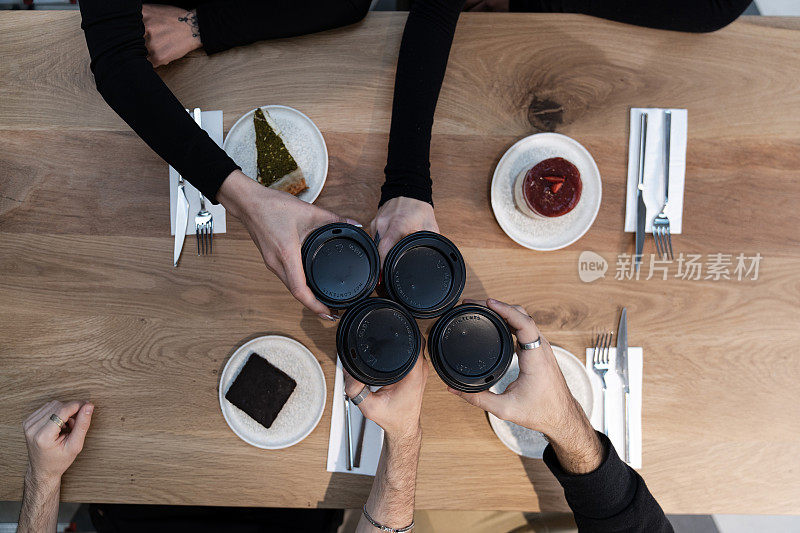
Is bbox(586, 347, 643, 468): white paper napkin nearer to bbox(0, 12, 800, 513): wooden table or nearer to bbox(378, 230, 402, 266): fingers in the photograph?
bbox(0, 12, 800, 513): wooden table

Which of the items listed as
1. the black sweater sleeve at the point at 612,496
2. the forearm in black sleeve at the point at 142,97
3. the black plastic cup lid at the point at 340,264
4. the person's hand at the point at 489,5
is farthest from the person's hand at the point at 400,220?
the person's hand at the point at 489,5

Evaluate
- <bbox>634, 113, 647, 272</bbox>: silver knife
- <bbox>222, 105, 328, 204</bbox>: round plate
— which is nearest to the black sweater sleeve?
<bbox>634, 113, 647, 272</bbox>: silver knife

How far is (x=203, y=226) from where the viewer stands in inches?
44.2

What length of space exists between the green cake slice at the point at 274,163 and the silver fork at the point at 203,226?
0.14 metres

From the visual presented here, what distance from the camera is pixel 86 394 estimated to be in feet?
3.76

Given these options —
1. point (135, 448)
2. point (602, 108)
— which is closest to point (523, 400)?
point (602, 108)

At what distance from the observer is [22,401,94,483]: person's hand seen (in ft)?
3.51

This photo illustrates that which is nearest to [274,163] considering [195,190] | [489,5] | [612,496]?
[195,190]

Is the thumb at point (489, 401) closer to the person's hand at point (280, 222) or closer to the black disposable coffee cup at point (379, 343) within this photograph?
the black disposable coffee cup at point (379, 343)

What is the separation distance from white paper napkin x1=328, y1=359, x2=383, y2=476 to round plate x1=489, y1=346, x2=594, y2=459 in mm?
273

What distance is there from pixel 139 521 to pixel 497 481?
1037 millimetres

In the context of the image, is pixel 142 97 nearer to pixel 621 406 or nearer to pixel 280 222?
pixel 280 222

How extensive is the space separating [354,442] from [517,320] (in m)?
0.48

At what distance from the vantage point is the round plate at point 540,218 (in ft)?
3.65
